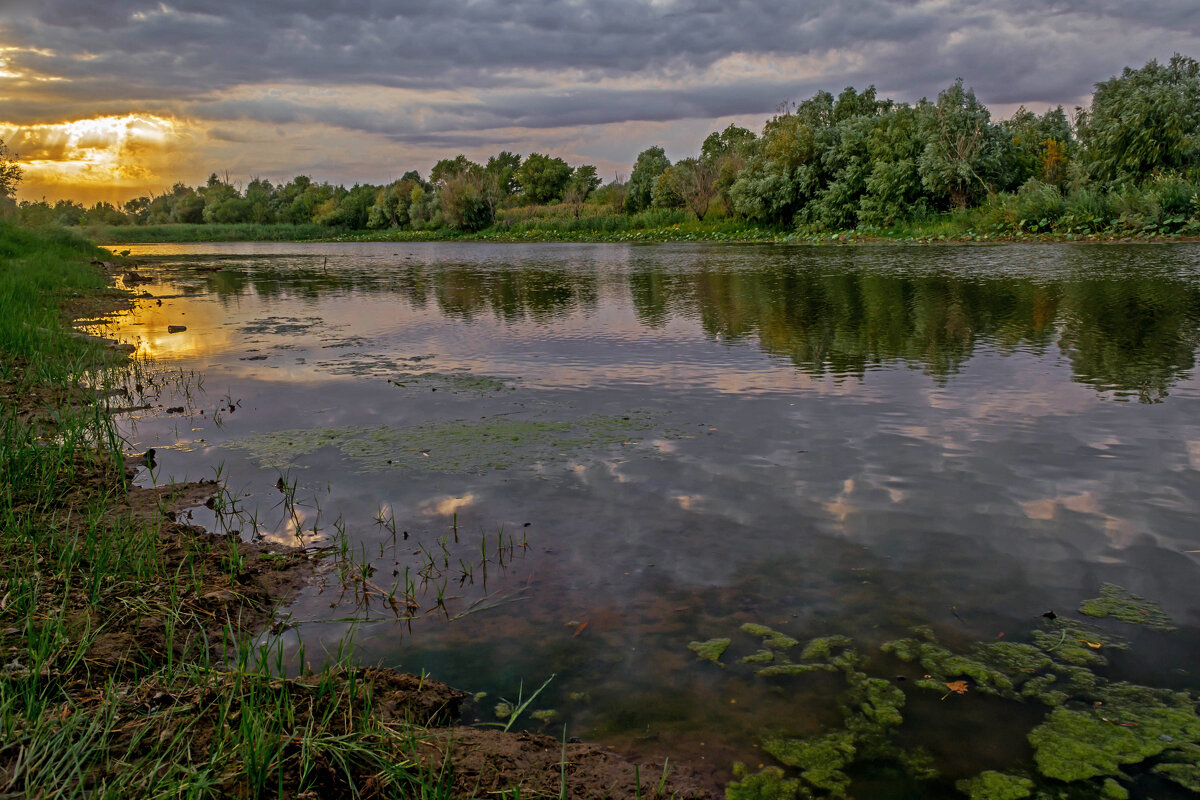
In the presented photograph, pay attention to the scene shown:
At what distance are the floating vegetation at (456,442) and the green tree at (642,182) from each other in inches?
2648

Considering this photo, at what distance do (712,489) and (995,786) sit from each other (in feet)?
10.6

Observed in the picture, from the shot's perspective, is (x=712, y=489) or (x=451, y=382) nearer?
(x=712, y=489)

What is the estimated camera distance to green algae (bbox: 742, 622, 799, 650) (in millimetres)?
4012

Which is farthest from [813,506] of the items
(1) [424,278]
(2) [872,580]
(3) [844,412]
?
(1) [424,278]

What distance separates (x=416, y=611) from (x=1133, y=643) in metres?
3.79

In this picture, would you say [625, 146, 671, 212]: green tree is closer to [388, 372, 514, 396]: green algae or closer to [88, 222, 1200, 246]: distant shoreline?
[88, 222, 1200, 246]: distant shoreline

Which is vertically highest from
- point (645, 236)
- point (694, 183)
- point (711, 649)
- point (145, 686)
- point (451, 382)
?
point (694, 183)

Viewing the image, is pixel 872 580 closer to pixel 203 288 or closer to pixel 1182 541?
pixel 1182 541

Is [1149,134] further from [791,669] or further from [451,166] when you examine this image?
Answer: [451,166]

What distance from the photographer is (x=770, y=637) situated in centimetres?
409

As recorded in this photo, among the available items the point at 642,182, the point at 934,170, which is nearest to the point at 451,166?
the point at 642,182

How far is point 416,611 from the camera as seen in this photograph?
4492mm

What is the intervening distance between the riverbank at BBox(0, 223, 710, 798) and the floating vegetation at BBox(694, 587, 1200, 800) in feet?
1.84

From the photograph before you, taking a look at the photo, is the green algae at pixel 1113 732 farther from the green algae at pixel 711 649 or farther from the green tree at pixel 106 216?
the green tree at pixel 106 216
